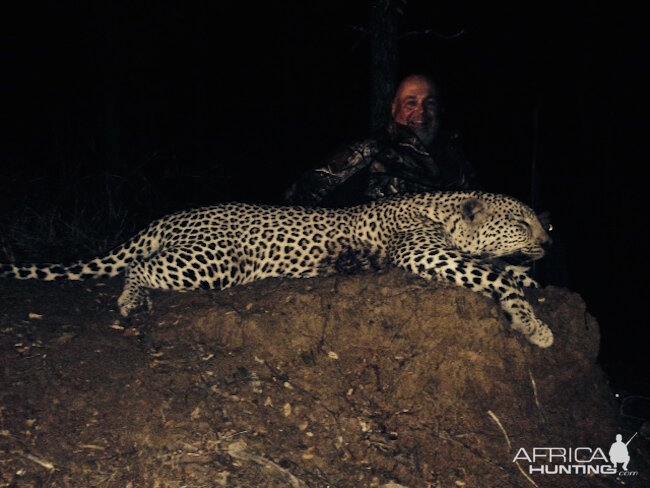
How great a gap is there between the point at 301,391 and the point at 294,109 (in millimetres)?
17498

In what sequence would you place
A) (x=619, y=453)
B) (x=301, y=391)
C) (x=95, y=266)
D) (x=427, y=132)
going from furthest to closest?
1. (x=427, y=132)
2. (x=95, y=266)
3. (x=619, y=453)
4. (x=301, y=391)

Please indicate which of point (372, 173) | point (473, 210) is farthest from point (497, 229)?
point (372, 173)

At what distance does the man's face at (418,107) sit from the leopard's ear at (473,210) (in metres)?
1.23

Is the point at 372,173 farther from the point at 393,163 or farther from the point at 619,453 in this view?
the point at 619,453

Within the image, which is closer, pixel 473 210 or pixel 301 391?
pixel 301 391

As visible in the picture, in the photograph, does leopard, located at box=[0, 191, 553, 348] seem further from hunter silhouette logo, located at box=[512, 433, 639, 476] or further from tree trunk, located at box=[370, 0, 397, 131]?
tree trunk, located at box=[370, 0, 397, 131]

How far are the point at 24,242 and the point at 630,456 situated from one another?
14.6 ft

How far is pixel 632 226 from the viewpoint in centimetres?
1695

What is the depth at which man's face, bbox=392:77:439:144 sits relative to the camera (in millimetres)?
6074

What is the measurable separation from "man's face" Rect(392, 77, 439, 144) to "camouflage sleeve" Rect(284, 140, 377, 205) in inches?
20.8

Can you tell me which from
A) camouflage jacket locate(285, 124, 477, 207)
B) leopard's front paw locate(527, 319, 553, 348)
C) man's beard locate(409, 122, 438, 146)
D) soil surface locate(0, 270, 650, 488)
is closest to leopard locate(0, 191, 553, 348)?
soil surface locate(0, 270, 650, 488)

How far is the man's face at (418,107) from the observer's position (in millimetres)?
6074

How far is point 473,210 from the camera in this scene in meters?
5.06

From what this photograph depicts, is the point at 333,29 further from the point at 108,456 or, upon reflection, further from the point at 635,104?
the point at 108,456
